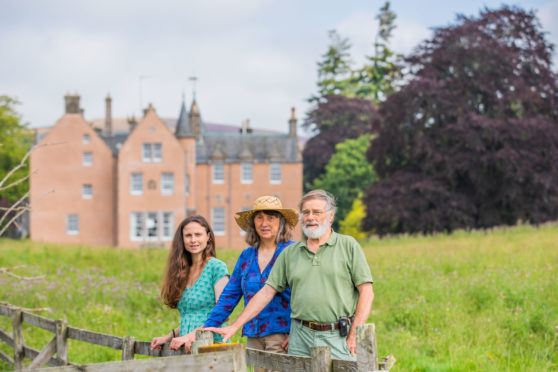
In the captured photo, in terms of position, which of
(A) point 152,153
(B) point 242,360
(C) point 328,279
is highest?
(A) point 152,153

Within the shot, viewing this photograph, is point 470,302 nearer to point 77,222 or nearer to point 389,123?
point 389,123

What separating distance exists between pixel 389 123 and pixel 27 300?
2384 centimetres

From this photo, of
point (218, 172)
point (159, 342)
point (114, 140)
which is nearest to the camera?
point (159, 342)

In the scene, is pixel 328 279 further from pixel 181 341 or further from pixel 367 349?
pixel 181 341

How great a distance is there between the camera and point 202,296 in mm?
4820

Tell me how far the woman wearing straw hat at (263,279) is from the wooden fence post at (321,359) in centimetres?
104

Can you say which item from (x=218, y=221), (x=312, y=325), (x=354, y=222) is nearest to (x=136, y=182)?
(x=218, y=221)

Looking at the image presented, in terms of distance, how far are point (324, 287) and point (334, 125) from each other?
50.3 m

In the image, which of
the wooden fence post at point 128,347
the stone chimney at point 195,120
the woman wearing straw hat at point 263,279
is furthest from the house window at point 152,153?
the woman wearing straw hat at point 263,279

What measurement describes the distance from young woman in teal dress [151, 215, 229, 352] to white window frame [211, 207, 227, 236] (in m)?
38.5

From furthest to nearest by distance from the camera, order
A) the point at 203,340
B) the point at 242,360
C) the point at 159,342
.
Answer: the point at 159,342 < the point at 203,340 < the point at 242,360

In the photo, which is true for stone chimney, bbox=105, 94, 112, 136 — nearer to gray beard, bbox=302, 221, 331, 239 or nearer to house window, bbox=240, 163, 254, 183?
house window, bbox=240, 163, 254, 183

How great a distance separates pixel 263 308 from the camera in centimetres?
430

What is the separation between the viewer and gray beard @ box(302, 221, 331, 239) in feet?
13.4
